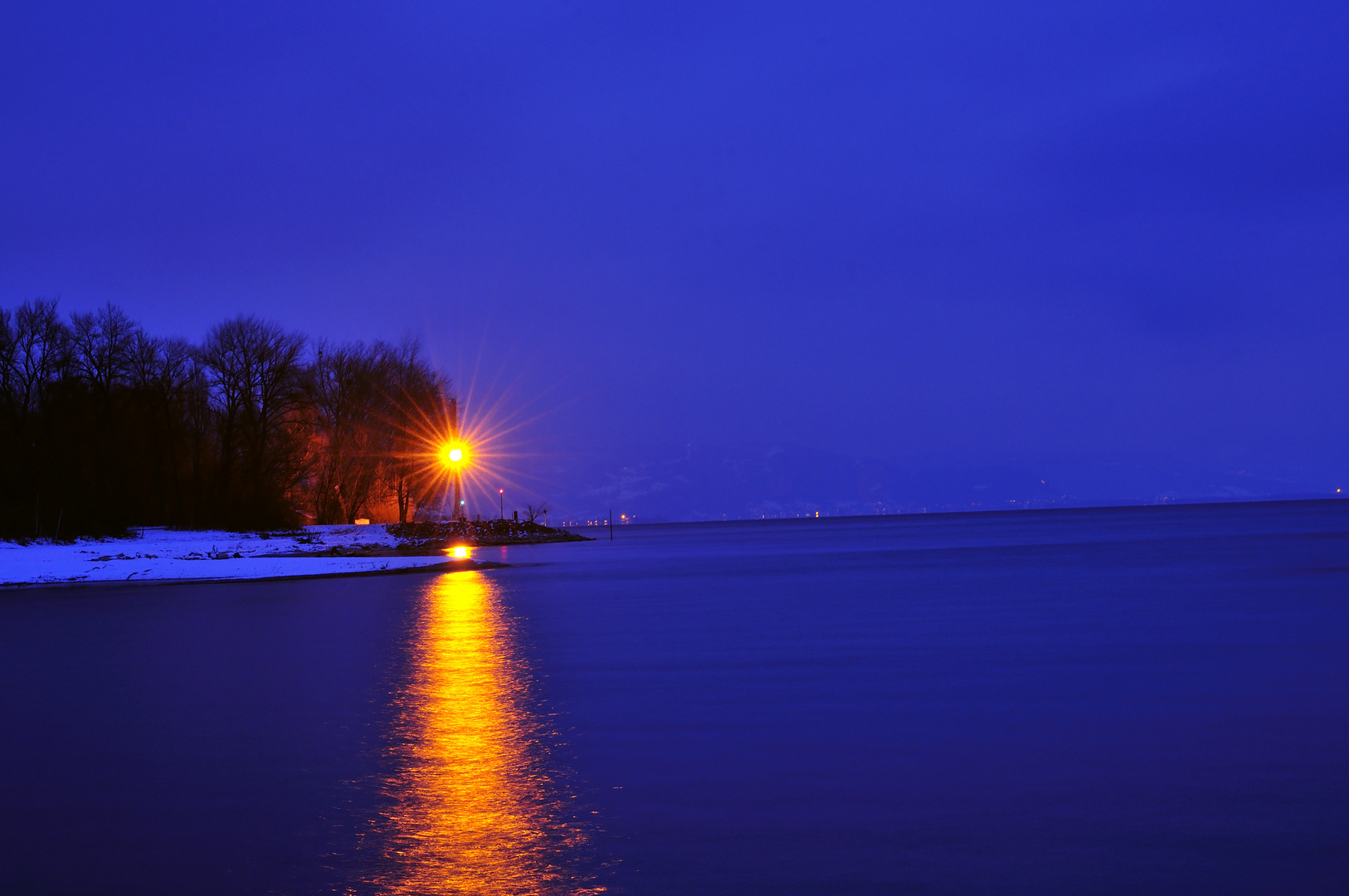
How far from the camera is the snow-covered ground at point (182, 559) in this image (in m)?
41.9

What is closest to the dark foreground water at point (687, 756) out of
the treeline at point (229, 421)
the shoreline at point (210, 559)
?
the shoreline at point (210, 559)

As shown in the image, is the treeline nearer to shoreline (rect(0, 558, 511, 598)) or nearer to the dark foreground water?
shoreline (rect(0, 558, 511, 598))

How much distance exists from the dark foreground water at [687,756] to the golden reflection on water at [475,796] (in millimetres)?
34

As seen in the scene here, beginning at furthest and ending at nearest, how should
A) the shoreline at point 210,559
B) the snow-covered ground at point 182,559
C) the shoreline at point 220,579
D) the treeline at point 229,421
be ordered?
the treeline at point 229,421, the snow-covered ground at point 182,559, the shoreline at point 210,559, the shoreline at point 220,579

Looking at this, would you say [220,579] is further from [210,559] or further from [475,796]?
[475,796]

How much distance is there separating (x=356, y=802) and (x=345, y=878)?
179 cm

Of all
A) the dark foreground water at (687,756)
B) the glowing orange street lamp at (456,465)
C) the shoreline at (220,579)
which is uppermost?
the glowing orange street lamp at (456,465)

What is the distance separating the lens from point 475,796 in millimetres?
8086

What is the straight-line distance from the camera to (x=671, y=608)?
2595cm

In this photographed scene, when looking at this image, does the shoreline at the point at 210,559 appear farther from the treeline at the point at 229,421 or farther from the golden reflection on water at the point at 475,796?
the golden reflection on water at the point at 475,796

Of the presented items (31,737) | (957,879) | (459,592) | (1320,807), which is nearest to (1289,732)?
(1320,807)

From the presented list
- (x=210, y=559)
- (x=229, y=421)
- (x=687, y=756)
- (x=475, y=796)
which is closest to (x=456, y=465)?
(x=229, y=421)

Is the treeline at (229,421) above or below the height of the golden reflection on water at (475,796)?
above

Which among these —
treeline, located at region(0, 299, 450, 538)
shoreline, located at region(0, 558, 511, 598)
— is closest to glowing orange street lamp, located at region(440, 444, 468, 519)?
treeline, located at region(0, 299, 450, 538)
